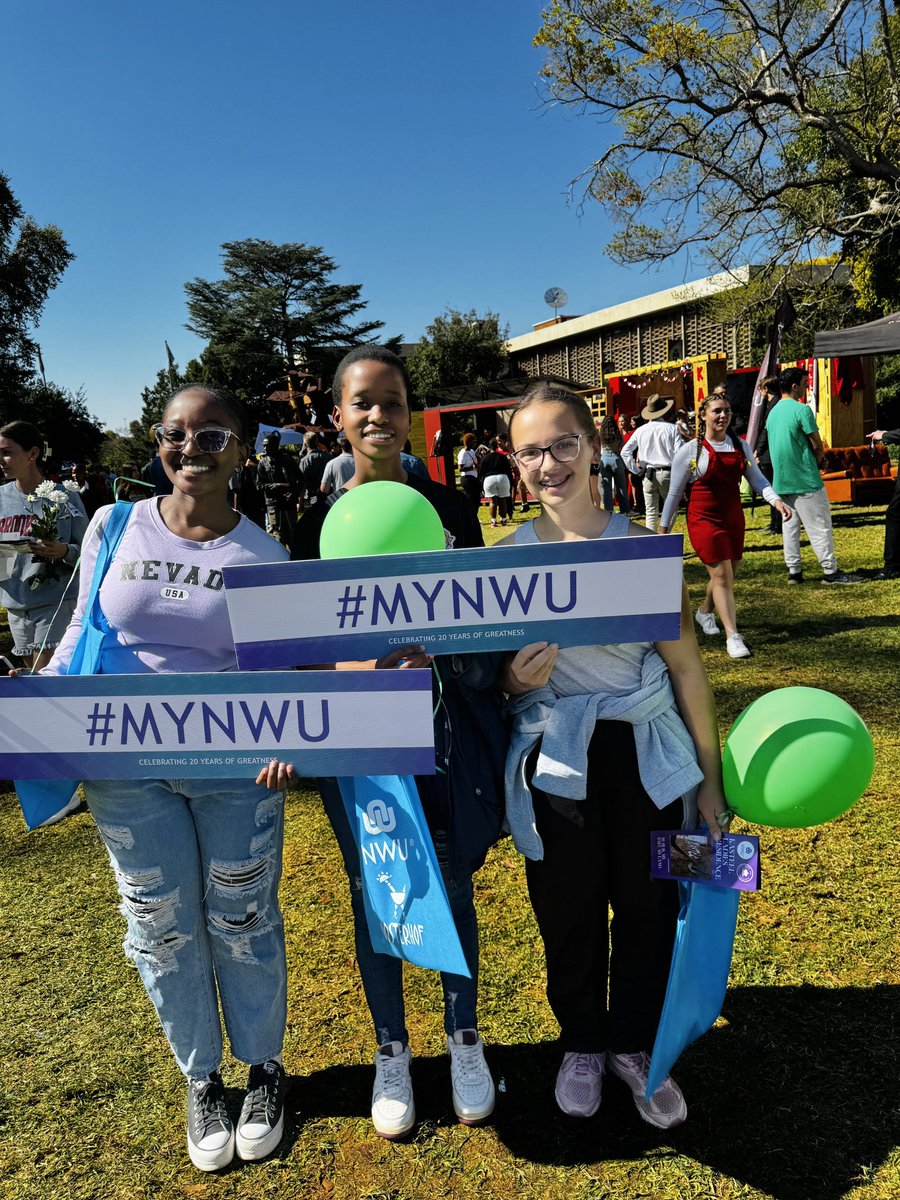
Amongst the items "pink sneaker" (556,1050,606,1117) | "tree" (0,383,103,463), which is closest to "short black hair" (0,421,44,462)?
"pink sneaker" (556,1050,606,1117)

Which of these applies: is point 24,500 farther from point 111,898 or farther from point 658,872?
point 658,872

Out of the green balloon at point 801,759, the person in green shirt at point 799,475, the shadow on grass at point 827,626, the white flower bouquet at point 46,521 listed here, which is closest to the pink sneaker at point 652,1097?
the green balloon at point 801,759

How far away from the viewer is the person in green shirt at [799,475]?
7562mm

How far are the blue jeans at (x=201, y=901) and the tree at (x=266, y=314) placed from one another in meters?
57.2

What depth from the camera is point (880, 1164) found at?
1.88 meters

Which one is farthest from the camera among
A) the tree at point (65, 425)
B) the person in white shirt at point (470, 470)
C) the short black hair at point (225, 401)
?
the tree at point (65, 425)

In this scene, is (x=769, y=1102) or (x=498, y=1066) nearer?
(x=769, y=1102)

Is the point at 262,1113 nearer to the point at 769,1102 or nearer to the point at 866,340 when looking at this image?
the point at 769,1102

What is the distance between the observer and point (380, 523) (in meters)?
1.75

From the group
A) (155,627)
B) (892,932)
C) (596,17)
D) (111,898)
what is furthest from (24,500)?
(596,17)

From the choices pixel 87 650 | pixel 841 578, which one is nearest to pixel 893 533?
pixel 841 578

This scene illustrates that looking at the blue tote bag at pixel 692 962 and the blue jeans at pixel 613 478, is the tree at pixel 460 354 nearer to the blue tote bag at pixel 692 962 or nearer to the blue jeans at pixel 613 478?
the blue jeans at pixel 613 478

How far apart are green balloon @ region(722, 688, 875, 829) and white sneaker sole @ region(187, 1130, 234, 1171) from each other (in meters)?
1.64

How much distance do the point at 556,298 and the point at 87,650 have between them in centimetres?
4878
